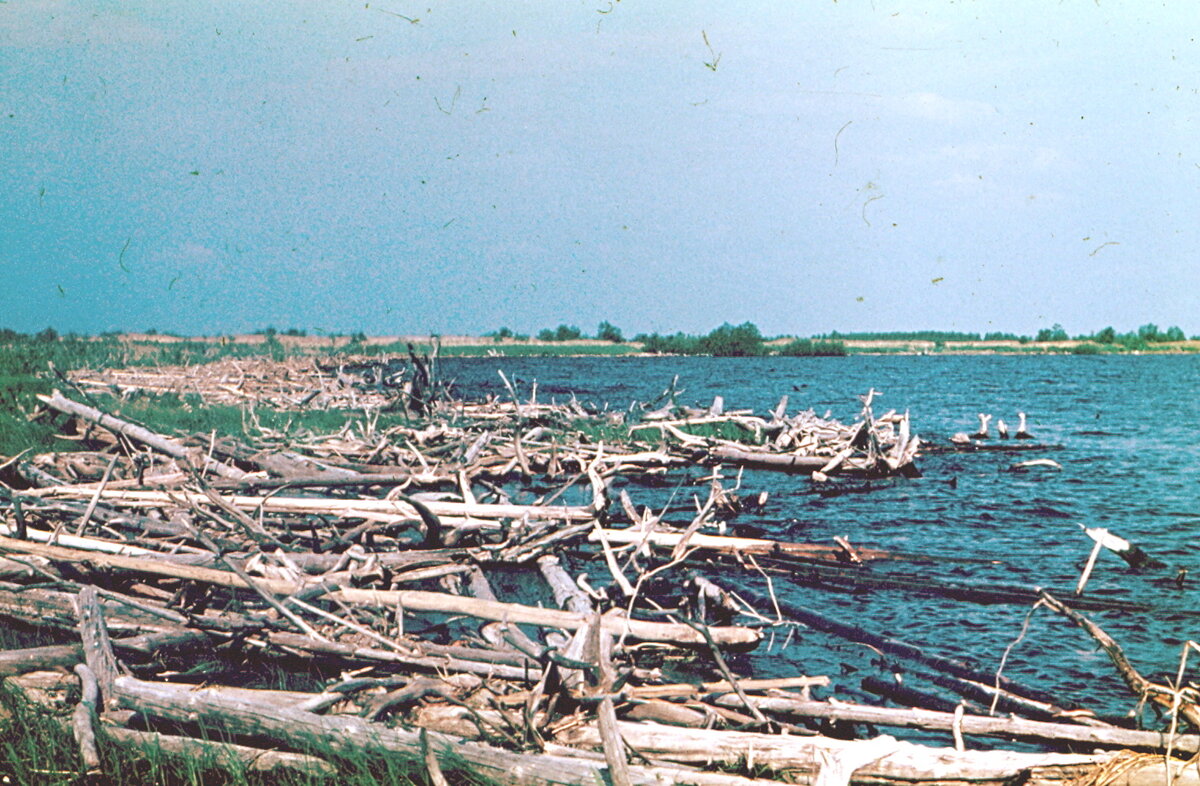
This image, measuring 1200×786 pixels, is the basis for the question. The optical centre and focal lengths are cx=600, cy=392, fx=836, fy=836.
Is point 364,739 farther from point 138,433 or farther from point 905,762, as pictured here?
point 138,433

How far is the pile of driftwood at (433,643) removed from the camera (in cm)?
381

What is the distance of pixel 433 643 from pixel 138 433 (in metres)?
8.03

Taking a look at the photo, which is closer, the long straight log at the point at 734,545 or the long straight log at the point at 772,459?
the long straight log at the point at 734,545

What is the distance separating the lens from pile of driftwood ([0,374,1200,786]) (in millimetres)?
3814

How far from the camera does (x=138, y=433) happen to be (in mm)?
11484

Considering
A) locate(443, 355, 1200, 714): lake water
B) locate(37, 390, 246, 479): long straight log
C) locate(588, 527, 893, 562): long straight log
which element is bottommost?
locate(443, 355, 1200, 714): lake water

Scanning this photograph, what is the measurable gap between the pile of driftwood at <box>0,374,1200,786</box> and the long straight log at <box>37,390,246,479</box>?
0.06m

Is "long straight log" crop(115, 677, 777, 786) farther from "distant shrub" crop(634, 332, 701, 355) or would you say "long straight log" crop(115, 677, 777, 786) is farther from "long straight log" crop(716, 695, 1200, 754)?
"distant shrub" crop(634, 332, 701, 355)

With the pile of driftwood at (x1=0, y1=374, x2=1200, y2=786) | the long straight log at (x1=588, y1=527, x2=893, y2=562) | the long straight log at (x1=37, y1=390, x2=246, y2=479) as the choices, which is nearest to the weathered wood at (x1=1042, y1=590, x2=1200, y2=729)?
the pile of driftwood at (x1=0, y1=374, x2=1200, y2=786)

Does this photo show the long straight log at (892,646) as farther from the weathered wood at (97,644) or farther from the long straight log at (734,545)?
the weathered wood at (97,644)

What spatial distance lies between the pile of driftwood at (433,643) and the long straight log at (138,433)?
2.5 inches

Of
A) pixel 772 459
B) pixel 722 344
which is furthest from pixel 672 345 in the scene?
pixel 772 459

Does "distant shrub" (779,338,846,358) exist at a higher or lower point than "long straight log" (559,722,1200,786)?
higher

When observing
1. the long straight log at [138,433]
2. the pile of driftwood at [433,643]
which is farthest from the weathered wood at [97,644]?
the long straight log at [138,433]
